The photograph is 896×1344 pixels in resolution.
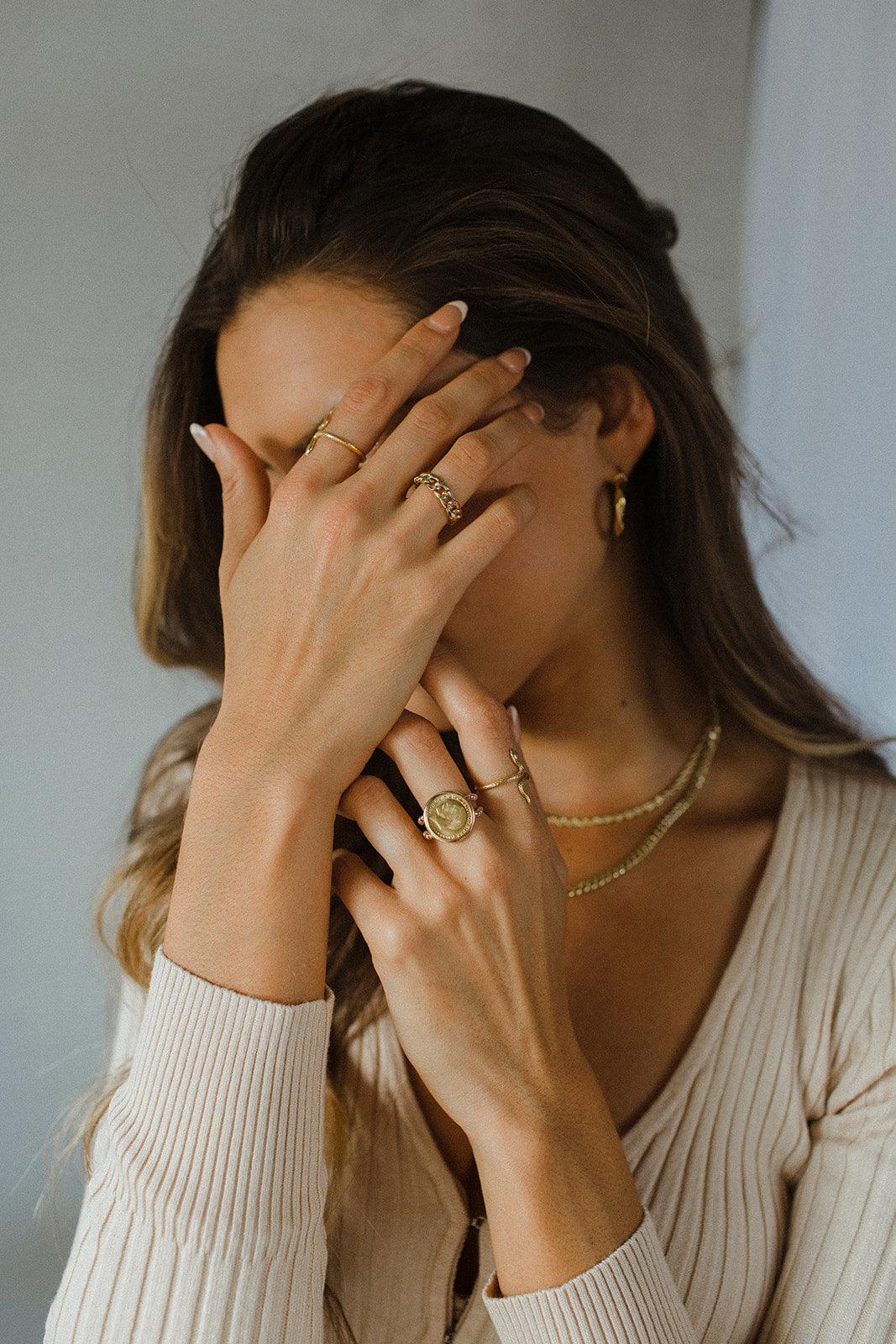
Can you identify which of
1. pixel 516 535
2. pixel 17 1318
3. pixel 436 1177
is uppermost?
pixel 516 535

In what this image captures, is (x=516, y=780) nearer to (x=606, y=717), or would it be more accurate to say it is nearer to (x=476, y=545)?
(x=476, y=545)

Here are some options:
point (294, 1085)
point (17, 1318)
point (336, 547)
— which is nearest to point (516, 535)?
point (336, 547)

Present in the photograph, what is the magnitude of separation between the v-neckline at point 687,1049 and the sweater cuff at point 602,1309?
0.51 feet

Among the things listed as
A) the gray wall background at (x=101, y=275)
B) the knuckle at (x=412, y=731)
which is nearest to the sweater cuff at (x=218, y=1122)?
the knuckle at (x=412, y=731)

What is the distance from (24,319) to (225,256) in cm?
51

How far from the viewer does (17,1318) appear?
5.01 feet

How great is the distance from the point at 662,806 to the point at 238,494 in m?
0.61

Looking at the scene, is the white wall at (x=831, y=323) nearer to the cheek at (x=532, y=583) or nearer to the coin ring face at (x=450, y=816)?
the cheek at (x=532, y=583)

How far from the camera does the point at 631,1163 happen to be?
0.92 metres

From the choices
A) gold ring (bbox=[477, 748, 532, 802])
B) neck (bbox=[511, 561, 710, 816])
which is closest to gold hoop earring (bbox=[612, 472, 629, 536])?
neck (bbox=[511, 561, 710, 816])

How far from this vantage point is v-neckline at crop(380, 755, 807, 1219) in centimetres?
92

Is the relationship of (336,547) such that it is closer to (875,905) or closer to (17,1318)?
(875,905)

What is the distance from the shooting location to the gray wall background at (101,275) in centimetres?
133

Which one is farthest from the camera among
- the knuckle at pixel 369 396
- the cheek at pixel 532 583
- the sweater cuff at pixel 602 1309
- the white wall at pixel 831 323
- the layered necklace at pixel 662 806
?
the white wall at pixel 831 323
